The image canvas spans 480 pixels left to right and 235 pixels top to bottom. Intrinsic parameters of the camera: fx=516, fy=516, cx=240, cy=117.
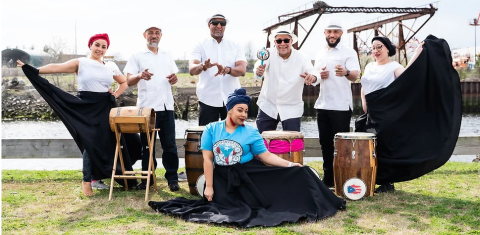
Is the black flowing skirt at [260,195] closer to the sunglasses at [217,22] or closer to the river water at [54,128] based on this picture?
the sunglasses at [217,22]

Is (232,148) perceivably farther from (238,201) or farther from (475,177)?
(475,177)

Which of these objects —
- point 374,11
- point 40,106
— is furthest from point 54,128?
point 374,11

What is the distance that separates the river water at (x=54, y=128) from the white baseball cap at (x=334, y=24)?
15096mm

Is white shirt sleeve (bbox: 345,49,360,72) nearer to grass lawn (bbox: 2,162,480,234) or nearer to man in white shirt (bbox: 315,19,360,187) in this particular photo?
man in white shirt (bbox: 315,19,360,187)

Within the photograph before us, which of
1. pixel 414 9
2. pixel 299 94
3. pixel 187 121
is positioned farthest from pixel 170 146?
pixel 414 9

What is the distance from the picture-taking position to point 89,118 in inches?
238

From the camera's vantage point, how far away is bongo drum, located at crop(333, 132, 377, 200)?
566 cm

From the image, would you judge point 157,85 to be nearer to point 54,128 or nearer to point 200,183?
point 200,183

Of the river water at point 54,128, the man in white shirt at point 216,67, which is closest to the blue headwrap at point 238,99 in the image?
the man in white shirt at point 216,67

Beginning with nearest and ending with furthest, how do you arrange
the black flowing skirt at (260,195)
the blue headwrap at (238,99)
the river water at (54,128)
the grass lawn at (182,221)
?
the grass lawn at (182,221)
the black flowing skirt at (260,195)
the blue headwrap at (238,99)
the river water at (54,128)

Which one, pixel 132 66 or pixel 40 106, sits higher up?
pixel 132 66

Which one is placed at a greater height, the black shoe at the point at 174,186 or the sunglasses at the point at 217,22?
the sunglasses at the point at 217,22

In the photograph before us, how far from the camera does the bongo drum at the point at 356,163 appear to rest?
5.66 m

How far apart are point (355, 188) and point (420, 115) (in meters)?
1.12
